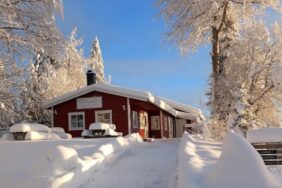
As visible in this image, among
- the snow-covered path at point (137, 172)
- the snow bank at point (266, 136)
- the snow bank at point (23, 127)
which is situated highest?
the snow bank at point (23, 127)

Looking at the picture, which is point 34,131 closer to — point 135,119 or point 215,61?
point 135,119

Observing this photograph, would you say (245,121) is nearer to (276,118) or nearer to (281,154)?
(281,154)

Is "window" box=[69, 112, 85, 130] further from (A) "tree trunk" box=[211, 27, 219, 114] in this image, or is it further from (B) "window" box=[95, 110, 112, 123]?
(A) "tree trunk" box=[211, 27, 219, 114]

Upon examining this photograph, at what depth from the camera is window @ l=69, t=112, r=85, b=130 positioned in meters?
28.6

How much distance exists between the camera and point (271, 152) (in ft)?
35.9

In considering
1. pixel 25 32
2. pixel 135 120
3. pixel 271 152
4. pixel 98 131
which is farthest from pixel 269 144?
pixel 135 120

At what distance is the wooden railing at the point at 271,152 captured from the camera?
35.6ft

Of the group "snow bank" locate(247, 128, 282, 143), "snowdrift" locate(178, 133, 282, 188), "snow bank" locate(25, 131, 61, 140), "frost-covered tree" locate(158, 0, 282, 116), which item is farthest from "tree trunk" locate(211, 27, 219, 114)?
"snowdrift" locate(178, 133, 282, 188)

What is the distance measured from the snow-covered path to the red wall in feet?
43.9

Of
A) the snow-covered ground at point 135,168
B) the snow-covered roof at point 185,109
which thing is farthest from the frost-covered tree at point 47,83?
the snow-covered ground at point 135,168

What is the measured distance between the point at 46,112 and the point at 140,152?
70.2 ft

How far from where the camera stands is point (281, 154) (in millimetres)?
10867

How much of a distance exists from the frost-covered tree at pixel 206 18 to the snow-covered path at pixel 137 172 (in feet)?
Result: 49.2

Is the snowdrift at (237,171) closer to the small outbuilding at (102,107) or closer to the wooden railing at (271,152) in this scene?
the wooden railing at (271,152)
